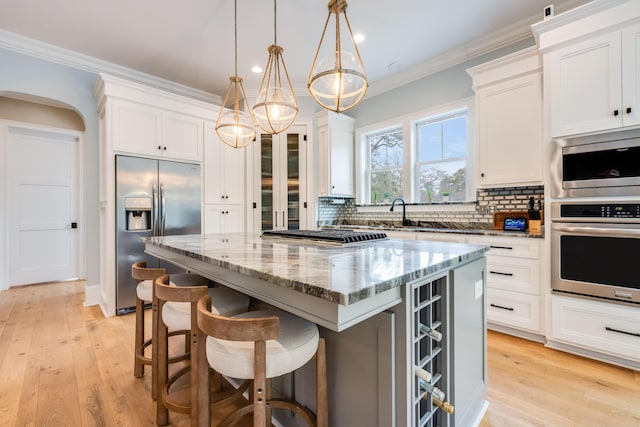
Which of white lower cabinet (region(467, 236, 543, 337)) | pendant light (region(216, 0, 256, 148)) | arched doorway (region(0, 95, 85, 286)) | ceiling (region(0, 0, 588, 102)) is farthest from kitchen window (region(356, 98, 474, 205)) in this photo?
arched doorway (region(0, 95, 85, 286))

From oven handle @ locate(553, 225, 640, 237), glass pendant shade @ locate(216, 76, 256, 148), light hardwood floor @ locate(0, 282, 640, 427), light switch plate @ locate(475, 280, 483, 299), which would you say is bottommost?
light hardwood floor @ locate(0, 282, 640, 427)

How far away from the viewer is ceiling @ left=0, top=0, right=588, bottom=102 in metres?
2.65

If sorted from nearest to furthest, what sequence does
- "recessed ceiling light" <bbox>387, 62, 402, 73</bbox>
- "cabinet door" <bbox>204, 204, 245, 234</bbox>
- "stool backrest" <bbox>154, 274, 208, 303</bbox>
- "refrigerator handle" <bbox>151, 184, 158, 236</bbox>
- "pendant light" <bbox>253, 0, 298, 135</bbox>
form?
"stool backrest" <bbox>154, 274, 208, 303</bbox> < "pendant light" <bbox>253, 0, 298, 135</bbox> < "refrigerator handle" <bbox>151, 184, 158, 236</bbox> < "recessed ceiling light" <bbox>387, 62, 402, 73</bbox> < "cabinet door" <bbox>204, 204, 245, 234</bbox>

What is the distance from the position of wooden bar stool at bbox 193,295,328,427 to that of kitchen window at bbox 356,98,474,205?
9.74 ft

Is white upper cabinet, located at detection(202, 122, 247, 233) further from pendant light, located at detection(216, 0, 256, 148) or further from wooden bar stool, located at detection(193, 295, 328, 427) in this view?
wooden bar stool, located at detection(193, 295, 328, 427)

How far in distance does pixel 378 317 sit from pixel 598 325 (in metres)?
2.12

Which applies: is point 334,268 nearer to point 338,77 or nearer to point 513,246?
point 338,77

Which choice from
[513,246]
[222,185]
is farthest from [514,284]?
[222,185]

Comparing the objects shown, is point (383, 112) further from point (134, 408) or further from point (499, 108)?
point (134, 408)

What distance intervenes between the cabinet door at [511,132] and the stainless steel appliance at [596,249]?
1.72 feet

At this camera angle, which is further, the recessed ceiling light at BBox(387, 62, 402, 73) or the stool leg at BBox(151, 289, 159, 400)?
the recessed ceiling light at BBox(387, 62, 402, 73)

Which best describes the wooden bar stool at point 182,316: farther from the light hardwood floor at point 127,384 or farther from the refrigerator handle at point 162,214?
the refrigerator handle at point 162,214

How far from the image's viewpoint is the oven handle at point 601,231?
1.96 m

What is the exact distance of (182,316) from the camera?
1411 mm
